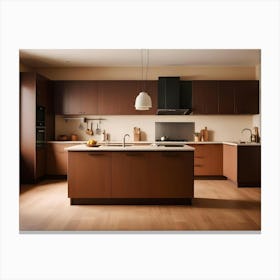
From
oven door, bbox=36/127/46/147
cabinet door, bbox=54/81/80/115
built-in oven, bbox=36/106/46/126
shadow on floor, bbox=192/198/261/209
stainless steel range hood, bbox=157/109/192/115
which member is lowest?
shadow on floor, bbox=192/198/261/209

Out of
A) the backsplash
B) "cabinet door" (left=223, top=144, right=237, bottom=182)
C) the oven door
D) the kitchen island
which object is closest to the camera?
the kitchen island

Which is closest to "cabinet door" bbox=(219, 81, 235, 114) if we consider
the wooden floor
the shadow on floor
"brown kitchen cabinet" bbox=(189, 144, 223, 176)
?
"brown kitchen cabinet" bbox=(189, 144, 223, 176)

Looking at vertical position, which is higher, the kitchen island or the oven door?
the oven door

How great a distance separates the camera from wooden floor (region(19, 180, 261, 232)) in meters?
4.20

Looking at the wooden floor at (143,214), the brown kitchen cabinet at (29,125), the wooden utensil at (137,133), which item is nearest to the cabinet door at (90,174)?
the wooden floor at (143,214)

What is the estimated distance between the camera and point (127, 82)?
8414 mm

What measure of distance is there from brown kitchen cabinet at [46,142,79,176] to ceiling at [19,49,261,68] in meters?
1.87

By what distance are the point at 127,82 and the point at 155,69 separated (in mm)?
803

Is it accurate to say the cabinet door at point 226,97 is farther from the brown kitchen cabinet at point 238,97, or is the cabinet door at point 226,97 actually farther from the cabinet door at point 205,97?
the cabinet door at point 205,97

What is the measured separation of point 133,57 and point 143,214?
154 inches

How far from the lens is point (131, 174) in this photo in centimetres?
535

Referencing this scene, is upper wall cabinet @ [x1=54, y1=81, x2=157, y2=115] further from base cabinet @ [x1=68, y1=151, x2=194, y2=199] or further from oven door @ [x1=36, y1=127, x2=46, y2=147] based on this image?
base cabinet @ [x1=68, y1=151, x2=194, y2=199]
